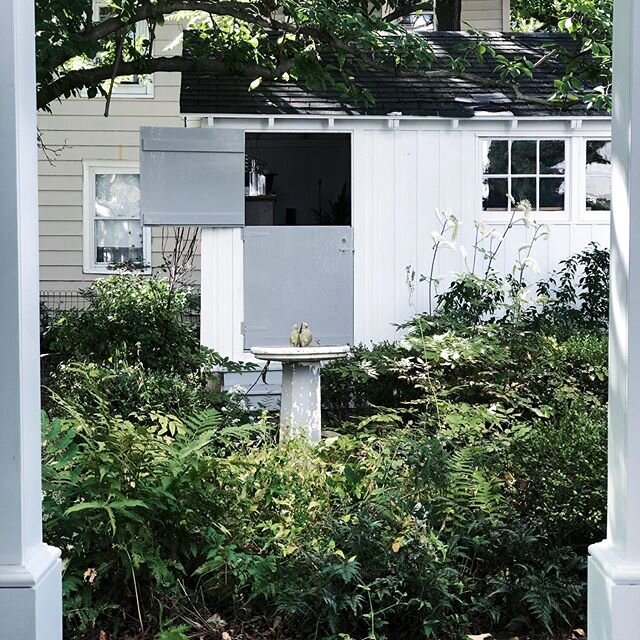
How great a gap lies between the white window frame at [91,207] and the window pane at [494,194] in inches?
245

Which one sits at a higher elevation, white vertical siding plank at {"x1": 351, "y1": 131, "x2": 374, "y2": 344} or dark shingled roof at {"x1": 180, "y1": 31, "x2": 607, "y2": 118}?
dark shingled roof at {"x1": 180, "y1": 31, "x2": 607, "y2": 118}

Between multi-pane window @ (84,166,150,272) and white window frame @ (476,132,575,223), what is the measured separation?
6.36 metres

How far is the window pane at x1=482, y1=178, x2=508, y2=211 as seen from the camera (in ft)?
37.4

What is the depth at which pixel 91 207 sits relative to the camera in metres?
15.8

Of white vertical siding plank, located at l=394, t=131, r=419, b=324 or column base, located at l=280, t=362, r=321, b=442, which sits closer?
column base, located at l=280, t=362, r=321, b=442

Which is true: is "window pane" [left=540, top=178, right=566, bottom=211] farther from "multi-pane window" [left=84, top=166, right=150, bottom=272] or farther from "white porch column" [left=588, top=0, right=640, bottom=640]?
"white porch column" [left=588, top=0, right=640, bottom=640]

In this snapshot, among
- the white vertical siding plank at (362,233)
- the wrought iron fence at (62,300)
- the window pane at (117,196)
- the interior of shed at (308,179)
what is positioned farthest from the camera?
the interior of shed at (308,179)

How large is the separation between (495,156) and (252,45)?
126 inches

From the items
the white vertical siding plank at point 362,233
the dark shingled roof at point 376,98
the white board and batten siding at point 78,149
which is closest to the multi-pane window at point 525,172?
the dark shingled roof at point 376,98

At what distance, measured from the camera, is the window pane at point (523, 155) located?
11398 millimetres

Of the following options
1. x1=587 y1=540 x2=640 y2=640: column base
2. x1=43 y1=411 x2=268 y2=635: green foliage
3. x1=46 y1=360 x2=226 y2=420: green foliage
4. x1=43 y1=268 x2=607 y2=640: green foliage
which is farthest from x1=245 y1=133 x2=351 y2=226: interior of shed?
x1=587 y1=540 x2=640 y2=640: column base
